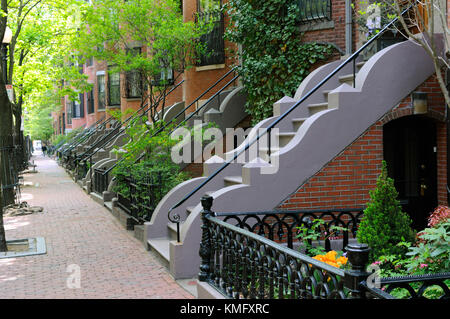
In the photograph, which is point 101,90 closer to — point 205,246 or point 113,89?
point 113,89

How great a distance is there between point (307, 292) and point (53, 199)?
15.4m

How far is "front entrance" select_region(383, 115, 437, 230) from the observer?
31.0 feet

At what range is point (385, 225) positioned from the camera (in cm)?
609

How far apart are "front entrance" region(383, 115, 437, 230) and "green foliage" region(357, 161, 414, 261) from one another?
3.38 metres

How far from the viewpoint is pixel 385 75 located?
8633 millimetres

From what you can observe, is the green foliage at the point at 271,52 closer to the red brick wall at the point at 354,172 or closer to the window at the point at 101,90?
the red brick wall at the point at 354,172

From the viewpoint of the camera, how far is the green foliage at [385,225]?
19.9 feet

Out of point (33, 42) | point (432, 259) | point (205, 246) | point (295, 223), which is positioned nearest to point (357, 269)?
point (432, 259)

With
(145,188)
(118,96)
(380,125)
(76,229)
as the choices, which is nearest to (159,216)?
(145,188)

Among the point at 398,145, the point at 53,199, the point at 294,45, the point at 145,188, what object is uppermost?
the point at 294,45

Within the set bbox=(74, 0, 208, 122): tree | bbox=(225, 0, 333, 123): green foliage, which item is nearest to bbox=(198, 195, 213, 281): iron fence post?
bbox=(225, 0, 333, 123): green foliage

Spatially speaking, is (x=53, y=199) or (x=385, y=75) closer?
(x=385, y=75)

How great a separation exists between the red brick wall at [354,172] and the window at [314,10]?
12.7 feet
